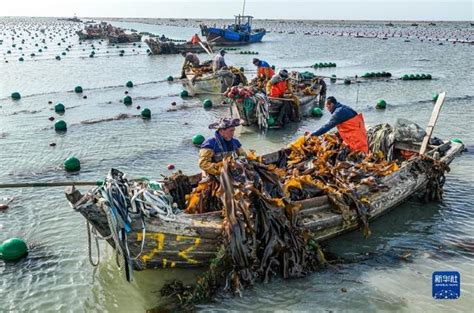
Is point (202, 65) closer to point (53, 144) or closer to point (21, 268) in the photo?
point (53, 144)

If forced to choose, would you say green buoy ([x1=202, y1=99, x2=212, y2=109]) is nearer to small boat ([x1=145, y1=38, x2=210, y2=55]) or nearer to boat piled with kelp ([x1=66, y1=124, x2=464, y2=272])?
boat piled with kelp ([x1=66, y1=124, x2=464, y2=272])

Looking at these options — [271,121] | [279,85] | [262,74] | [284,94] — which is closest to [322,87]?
[262,74]

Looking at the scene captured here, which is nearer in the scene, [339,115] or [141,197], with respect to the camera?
[141,197]

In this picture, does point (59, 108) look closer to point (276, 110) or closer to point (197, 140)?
point (197, 140)

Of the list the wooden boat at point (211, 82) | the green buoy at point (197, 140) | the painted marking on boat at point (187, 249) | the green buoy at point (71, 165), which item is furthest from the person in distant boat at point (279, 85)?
the painted marking on boat at point (187, 249)

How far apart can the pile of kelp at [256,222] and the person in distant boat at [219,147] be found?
0.76ft

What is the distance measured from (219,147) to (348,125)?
407 cm

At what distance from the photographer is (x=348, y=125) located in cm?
1066

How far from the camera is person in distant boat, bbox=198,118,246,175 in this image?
7734 mm

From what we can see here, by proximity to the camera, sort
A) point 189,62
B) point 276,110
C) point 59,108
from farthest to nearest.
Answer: point 189,62 → point 59,108 → point 276,110

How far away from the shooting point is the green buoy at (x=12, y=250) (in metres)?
8.12

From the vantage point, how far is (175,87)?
92.2 ft

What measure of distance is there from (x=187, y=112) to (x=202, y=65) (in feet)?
21.5

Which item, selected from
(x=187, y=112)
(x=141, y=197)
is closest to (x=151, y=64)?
(x=187, y=112)
